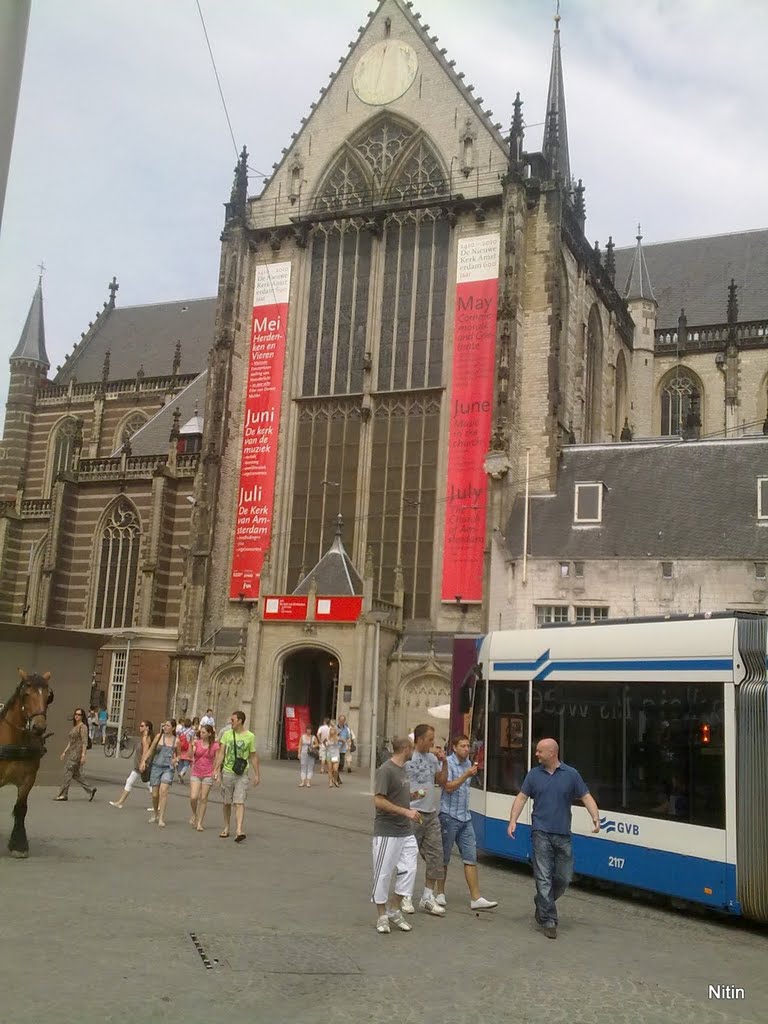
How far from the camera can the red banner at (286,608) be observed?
3053cm

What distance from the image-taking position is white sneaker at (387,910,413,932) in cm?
796

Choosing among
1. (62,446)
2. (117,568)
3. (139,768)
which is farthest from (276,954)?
(62,446)

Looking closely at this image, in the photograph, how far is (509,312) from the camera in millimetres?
32406

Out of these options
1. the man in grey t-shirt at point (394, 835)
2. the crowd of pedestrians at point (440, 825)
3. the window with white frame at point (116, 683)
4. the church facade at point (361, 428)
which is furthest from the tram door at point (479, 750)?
the window with white frame at point (116, 683)

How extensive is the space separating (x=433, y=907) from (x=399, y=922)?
2.87 ft

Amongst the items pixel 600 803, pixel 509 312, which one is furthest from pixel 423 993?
pixel 509 312

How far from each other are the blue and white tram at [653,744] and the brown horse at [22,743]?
16.9 ft

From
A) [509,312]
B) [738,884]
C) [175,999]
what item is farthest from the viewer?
[509,312]

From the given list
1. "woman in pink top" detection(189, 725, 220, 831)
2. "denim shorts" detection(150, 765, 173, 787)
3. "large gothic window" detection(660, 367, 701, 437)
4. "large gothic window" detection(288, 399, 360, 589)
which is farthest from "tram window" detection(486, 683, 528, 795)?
"large gothic window" detection(660, 367, 701, 437)

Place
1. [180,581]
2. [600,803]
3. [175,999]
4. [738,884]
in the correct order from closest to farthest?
1. [175,999]
2. [738,884]
3. [600,803]
4. [180,581]

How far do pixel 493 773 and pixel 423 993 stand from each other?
6.11m

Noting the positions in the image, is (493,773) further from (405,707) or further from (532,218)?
(532,218)

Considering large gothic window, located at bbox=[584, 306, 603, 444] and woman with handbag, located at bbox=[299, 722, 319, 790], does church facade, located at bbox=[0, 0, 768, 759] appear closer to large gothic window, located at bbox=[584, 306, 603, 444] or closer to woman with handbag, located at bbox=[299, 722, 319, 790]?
large gothic window, located at bbox=[584, 306, 603, 444]

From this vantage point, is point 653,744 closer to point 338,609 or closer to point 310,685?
point 338,609
